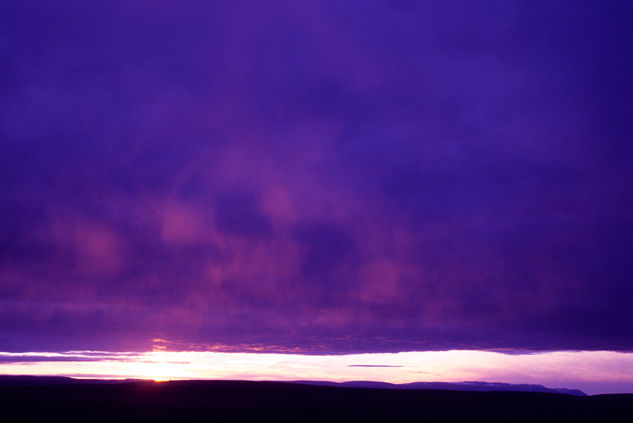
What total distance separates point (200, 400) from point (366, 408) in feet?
54.8

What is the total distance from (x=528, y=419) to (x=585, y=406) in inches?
578

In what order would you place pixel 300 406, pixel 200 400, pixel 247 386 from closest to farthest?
pixel 300 406 < pixel 200 400 < pixel 247 386

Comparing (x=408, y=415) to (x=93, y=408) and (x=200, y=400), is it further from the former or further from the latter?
(x=93, y=408)

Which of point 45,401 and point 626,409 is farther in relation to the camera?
point 626,409

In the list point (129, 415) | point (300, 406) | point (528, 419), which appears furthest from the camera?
point (300, 406)

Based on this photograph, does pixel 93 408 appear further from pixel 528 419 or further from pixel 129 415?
pixel 528 419

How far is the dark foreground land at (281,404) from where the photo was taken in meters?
43.8

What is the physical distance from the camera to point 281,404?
5278 cm

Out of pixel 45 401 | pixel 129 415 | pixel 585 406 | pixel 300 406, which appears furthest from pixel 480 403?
pixel 45 401

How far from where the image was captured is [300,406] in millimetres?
51375

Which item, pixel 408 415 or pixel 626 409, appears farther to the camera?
pixel 626 409

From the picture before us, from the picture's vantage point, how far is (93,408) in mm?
46906

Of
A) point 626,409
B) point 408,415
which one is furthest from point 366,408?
point 626,409

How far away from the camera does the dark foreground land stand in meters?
43.8
